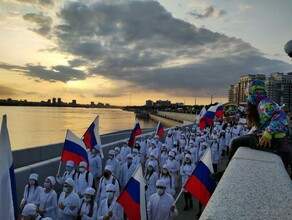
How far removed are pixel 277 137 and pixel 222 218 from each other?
2.02 metres

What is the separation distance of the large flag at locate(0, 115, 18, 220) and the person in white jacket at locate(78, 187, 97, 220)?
58.6 inches

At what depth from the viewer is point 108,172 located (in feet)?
25.0

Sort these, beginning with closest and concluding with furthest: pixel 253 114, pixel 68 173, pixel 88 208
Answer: pixel 253 114 → pixel 88 208 → pixel 68 173

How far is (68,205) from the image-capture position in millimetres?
6465

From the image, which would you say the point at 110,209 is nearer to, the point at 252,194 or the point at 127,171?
the point at 127,171

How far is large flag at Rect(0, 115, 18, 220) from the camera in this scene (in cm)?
478

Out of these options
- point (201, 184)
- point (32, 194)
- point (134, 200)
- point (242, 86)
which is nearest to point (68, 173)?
point (32, 194)

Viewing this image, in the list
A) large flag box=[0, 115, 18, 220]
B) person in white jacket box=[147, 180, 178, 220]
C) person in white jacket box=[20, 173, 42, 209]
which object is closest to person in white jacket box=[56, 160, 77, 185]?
person in white jacket box=[20, 173, 42, 209]

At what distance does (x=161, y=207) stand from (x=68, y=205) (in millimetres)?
1819

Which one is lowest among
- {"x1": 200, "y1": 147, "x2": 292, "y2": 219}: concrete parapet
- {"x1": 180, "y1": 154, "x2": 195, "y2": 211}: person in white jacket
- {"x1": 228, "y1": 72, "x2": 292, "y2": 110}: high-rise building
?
{"x1": 180, "y1": 154, "x2": 195, "y2": 211}: person in white jacket

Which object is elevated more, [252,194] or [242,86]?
[242,86]

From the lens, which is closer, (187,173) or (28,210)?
(28,210)

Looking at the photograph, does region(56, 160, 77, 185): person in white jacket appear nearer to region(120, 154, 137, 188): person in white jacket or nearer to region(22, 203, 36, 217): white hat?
region(120, 154, 137, 188): person in white jacket

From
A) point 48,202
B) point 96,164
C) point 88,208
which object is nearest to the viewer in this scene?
point 88,208
